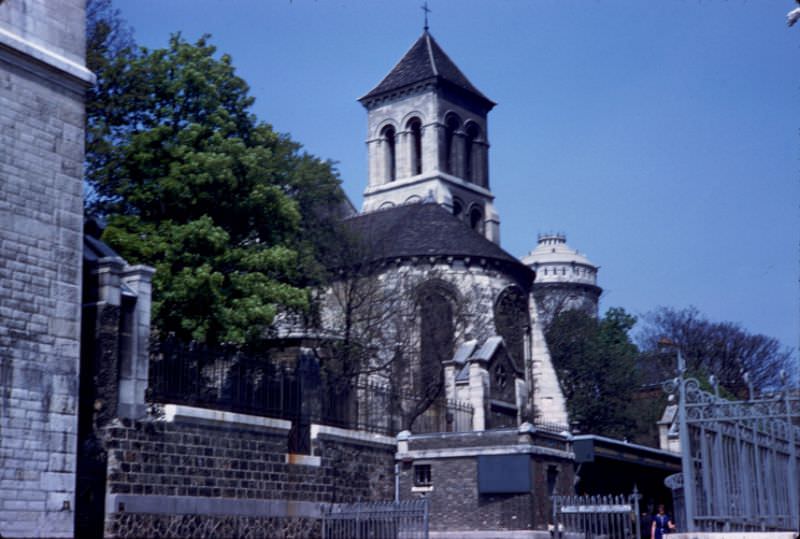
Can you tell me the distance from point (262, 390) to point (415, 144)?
39.8 metres

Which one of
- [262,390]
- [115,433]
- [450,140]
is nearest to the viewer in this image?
[115,433]

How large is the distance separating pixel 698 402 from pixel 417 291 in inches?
1054

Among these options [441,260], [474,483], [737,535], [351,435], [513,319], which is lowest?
[737,535]

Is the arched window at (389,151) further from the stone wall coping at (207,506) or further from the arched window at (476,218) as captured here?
the stone wall coping at (207,506)

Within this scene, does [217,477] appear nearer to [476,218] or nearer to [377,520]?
[377,520]

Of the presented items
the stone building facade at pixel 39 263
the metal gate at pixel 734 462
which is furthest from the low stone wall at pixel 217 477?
the metal gate at pixel 734 462

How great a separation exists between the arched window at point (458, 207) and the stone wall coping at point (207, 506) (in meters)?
37.9

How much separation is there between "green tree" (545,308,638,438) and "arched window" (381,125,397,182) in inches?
496

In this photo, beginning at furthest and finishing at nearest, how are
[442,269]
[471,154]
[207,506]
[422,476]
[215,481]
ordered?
[471,154] < [442,269] < [422,476] < [215,481] < [207,506]

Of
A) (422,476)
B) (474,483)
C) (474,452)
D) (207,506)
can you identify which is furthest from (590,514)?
(207,506)

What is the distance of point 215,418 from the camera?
17.5 meters

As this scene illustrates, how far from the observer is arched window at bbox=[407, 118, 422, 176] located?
5725 cm

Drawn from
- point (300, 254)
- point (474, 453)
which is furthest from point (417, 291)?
point (474, 453)

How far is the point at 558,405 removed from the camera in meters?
43.7
